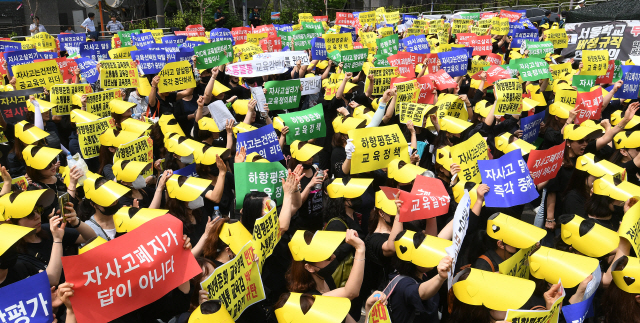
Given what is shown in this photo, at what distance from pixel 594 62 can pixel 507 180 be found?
611cm

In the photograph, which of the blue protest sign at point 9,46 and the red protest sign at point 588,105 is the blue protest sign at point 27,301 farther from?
the blue protest sign at point 9,46

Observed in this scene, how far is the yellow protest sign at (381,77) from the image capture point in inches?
313

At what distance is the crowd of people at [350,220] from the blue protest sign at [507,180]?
147mm

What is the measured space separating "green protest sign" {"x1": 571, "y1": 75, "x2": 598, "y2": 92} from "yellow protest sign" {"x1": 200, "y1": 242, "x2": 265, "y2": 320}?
24.7 feet

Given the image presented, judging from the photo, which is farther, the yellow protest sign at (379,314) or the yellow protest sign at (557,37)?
the yellow protest sign at (557,37)

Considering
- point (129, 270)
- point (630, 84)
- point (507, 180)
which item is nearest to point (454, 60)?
point (630, 84)

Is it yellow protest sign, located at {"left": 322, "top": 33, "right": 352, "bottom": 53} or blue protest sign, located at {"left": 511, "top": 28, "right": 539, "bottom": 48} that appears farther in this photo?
blue protest sign, located at {"left": 511, "top": 28, "right": 539, "bottom": 48}

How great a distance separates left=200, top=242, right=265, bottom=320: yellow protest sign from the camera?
316 cm

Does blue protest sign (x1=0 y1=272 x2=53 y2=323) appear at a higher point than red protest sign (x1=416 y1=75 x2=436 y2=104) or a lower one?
lower

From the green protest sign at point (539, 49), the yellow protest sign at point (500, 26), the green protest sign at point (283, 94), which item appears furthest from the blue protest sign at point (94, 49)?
the yellow protest sign at point (500, 26)

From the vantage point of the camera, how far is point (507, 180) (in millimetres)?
4574

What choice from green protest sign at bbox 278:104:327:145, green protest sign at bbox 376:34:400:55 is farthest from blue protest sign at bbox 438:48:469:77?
green protest sign at bbox 278:104:327:145

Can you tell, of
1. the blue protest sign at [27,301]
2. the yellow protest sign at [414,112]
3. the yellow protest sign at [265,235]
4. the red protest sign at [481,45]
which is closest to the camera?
the blue protest sign at [27,301]

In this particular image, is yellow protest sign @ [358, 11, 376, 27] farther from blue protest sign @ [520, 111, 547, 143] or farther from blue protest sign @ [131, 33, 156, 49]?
blue protest sign @ [520, 111, 547, 143]
